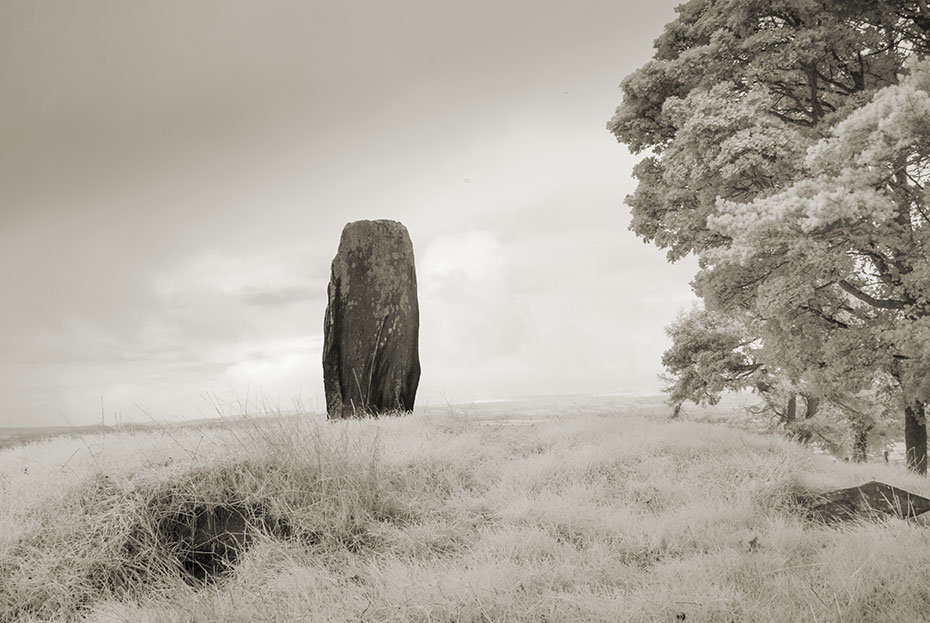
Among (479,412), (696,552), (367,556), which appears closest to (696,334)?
(479,412)

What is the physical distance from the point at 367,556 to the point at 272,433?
221cm

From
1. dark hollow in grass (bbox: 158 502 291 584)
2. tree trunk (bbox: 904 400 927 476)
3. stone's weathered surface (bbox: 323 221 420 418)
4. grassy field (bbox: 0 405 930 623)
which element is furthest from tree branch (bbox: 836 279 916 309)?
dark hollow in grass (bbox: 158 502 291 584)

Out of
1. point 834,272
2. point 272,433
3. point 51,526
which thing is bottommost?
point 51,526

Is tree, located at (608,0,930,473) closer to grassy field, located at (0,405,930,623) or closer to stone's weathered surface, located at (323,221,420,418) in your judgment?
grassy field, located at (0,405,930,623)

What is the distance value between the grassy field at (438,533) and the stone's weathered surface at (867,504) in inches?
11.2

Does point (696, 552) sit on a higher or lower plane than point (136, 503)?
lower

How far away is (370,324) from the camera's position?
35.3 ft

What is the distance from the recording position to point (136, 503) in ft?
18.7

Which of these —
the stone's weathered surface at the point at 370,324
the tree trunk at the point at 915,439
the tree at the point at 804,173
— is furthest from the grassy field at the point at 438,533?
the tree trunk at the point at 915,439

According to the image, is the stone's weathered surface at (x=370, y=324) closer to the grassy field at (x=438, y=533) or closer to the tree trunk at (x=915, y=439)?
the grassy field at (x=438, y=533)

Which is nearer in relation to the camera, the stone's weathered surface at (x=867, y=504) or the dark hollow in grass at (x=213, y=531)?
the dark hollow in grass at (x=213, y=531)

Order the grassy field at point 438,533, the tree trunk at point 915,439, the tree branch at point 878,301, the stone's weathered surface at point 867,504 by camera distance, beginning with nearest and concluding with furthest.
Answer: the grassy field at point 438,533 → the stone's weathered surface at point 867,504 → the tree branch at point 878,301 → the tree trunk at point 915,439

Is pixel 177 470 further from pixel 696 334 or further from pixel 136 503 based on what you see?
pixel 696 334

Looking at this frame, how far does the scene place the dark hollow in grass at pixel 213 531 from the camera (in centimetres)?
541
